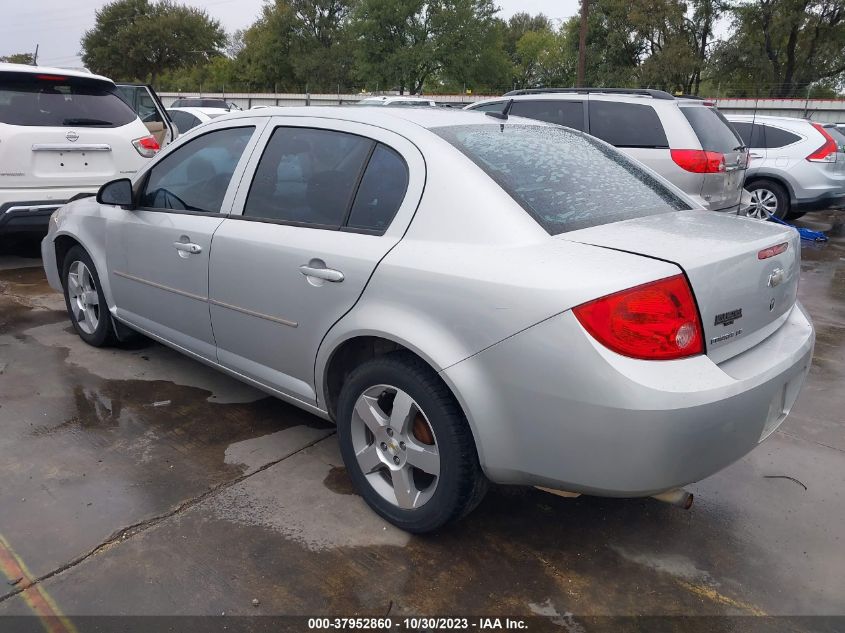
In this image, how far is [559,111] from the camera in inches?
318

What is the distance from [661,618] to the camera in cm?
234

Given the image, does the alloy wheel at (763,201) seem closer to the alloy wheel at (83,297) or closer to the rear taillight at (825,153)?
the rear taillight at (825,153)

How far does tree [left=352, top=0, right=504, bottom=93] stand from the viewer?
5619 centimetres

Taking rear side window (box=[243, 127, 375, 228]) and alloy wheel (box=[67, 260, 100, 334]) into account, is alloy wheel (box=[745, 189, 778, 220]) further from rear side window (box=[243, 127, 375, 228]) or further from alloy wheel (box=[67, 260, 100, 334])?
alloy wheel (box=[67, 260, 100, 334])

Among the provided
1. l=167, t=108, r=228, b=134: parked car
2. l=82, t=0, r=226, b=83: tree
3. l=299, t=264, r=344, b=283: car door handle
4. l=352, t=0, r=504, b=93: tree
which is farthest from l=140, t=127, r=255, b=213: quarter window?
l=82, t=0, r=226, b=83: tree

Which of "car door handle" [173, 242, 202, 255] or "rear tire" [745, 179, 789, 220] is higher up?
"car door handle" [173, 242, 202, 255]

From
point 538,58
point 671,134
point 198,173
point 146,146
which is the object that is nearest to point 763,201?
point 671,134

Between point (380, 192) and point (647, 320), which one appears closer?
point (647, 320)

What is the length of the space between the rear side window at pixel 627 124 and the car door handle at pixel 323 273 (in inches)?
219

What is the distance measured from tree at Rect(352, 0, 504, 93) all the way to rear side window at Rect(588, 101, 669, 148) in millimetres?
51281

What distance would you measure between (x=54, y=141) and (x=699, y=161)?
6169 mm

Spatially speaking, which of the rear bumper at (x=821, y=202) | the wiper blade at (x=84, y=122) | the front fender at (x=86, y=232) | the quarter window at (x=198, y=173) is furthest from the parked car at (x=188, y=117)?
the rear bumper at (x=821, y=202)

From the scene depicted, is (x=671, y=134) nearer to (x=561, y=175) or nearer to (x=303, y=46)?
(x=561, y=175)

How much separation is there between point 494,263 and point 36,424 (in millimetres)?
2705
